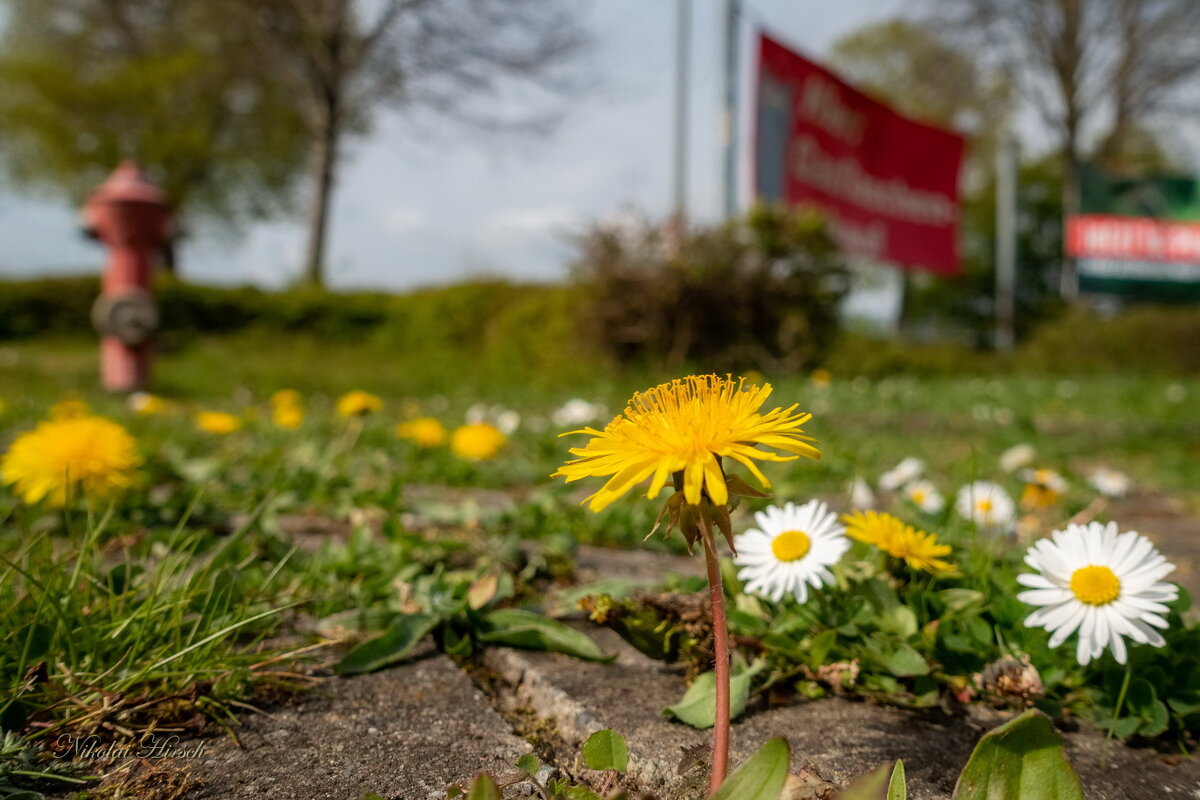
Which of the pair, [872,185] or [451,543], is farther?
[872,185]

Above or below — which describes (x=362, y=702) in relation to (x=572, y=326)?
below

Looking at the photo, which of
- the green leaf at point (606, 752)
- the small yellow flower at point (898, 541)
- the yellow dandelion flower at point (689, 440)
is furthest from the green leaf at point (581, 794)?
the small yellow flower at point (898, 541)

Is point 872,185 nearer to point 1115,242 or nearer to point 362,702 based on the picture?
point 1115,242

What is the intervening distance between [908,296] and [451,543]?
2409 cm

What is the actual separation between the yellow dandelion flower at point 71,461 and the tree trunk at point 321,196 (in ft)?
46.5

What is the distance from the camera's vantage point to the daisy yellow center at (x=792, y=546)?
978mm

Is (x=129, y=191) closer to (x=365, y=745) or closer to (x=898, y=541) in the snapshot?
(x=365, y=745)

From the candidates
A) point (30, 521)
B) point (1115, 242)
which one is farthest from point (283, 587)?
point (1115, 242)

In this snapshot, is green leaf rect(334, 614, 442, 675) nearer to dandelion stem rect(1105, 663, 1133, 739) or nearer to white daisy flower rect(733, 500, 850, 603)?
white daisy flower rect(733, 500, 850, 603)

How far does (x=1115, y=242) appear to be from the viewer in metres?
15.2

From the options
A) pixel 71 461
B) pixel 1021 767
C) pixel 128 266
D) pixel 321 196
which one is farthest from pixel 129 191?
pixel 321 196

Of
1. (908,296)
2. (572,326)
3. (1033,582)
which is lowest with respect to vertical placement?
(1033,582)

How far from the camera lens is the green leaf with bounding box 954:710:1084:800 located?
0.69 metres

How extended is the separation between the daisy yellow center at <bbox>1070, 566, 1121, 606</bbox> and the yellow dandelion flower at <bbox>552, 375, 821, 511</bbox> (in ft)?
1.15
